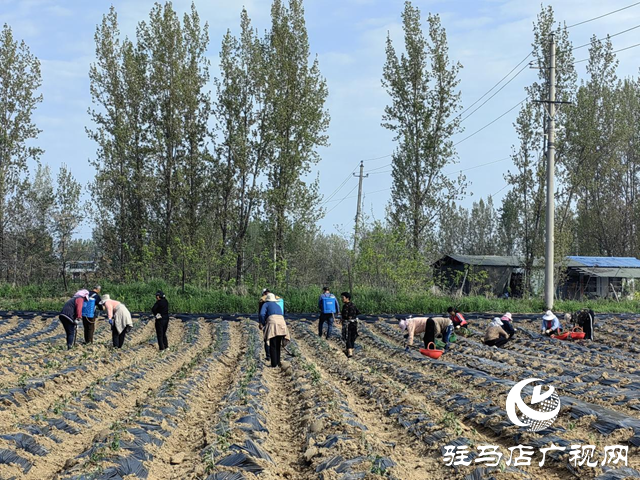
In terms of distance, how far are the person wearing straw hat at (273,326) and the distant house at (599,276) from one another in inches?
1024

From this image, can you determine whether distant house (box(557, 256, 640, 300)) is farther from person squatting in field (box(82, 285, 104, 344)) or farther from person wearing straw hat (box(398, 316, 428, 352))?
person squatting in field (box(82, 285, 104, 344))

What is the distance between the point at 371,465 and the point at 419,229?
27.4 metres

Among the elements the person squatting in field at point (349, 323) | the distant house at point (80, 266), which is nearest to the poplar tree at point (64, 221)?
the distant house at point (80, 266)

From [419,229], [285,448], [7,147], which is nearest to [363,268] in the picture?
[419,229]

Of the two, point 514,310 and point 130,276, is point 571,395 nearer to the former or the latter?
point 514,310

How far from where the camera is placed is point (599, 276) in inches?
1483

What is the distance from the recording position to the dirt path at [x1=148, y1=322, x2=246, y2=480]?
6.09 metres

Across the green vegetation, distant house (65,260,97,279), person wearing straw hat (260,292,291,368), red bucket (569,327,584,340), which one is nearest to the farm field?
person wearing straw hat (260,292,291,368)

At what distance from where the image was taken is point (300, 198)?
108 feet

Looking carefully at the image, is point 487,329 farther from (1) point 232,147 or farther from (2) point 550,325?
(1) point 232,147

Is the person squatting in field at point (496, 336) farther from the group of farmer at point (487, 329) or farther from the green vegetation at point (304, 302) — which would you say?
the green vegetation at point (304, 302)

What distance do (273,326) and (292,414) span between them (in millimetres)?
3799

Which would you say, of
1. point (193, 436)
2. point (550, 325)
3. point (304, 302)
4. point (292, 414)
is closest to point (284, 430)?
point (292, 414)

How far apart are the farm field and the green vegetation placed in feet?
37.9
